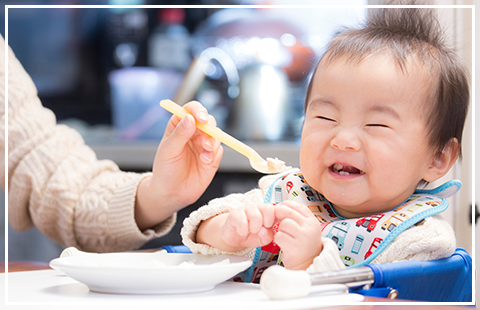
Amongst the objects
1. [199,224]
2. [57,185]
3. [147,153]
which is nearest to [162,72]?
[147,153]

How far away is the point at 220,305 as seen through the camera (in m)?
0.37

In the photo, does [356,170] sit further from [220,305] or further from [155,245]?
[155,245]

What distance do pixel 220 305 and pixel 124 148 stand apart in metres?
1.14

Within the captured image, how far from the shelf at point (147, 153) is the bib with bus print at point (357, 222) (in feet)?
2.21

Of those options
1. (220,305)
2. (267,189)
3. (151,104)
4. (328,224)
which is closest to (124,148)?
(151,104)

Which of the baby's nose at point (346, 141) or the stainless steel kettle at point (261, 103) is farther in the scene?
the stainless steel kettle at point (261, 103)

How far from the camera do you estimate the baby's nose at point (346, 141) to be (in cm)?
56

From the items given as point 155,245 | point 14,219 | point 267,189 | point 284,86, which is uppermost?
point 284,86

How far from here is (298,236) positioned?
46cm

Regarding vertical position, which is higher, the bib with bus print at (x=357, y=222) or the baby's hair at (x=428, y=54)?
the baby's hair at (x=428, y=54)

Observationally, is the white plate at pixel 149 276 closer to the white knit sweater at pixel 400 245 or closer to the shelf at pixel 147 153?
the white knit sweater at pixel 400 245

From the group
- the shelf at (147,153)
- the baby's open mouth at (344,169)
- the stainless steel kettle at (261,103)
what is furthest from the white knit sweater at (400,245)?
the stainless steel kettle at (261,103)

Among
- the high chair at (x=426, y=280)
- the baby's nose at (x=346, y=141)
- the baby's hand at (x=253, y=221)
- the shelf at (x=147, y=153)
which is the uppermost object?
the baby's nose at (x=346, y=141)

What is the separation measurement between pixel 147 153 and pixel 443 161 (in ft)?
3.30
